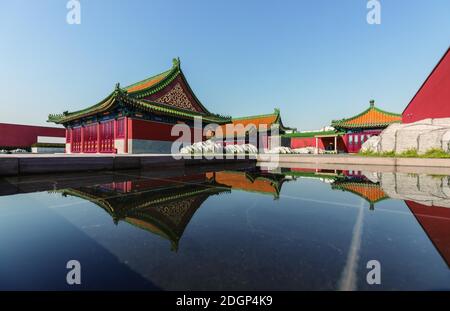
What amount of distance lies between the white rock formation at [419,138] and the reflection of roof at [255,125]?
572 inches

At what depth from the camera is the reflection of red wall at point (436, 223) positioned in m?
1.44

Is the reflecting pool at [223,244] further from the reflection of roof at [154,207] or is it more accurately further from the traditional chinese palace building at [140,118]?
the traditional chinese palace building at [140,118]

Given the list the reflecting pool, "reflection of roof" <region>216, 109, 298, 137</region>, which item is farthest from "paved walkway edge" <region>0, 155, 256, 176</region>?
"reflection of roof" <region>216, 109, 298, 137</region>

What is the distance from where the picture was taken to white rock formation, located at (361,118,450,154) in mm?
10234

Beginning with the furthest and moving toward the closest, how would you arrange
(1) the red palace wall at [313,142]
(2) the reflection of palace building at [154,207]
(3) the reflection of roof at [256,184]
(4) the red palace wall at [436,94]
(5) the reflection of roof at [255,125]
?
(5) the reflection of roof at [255,125] < (1) the red palace wall at [313,142] < (4) the red palace wall at [436,94] < (3) the reflection of roof at [256,184] < (2) the reflection of palace building at [154,207]

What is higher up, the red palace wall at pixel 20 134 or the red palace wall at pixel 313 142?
the red palace wall at pixel 20 134

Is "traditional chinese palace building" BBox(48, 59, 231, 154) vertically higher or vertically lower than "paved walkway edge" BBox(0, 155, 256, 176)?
higher

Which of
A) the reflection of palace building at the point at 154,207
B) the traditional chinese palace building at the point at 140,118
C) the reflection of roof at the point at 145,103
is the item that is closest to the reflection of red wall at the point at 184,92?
the traditional chinese palace building at the point at 140,118

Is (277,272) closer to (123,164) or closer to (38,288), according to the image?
(38,288)

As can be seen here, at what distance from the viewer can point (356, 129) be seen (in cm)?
2158

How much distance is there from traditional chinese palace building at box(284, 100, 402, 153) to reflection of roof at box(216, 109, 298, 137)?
515 cm

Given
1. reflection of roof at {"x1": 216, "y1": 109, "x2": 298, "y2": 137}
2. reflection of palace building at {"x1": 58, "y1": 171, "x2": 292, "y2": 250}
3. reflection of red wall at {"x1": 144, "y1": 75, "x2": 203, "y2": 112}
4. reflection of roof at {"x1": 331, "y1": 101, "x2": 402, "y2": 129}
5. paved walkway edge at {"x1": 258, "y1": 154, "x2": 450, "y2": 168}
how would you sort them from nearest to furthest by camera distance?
reflection of palace building at {"x1": 58, "y1": 171, "x2": 292, "y2": 250} → paved walkway edge at {"x1": 258, "y1": 154, "x2": 450, "y2": 168} → reflection of red wall at {"x1": 144, "y1": 75, "x2": 203, "y2": 112} → reflection of roof at {"x1": 331, "y1": 101, "x2": 402, "y2": 129} → reflection of roof at {"x1": 216, "y1": 109, "x2": 298, "y2": 137}
